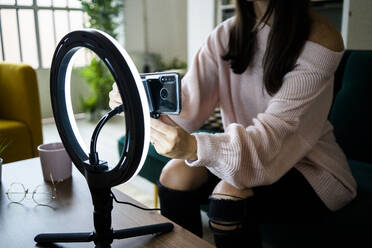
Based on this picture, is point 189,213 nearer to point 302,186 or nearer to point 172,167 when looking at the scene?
point 172,167

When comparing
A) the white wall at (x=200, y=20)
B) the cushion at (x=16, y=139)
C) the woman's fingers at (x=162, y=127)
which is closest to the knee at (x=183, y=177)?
the woman's fingers at (x=162, y=127)

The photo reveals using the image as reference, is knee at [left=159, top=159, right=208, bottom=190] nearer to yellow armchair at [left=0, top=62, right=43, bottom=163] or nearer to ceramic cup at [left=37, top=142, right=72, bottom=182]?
ceramic cup at [left=37, top=142, right=72, bottom=182]

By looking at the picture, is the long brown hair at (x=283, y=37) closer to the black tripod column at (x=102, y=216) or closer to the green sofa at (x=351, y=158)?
the green sofa at (x=351, y=158)

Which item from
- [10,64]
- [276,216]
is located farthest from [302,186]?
[10,64]

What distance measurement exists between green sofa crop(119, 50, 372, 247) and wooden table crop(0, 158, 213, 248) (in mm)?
540

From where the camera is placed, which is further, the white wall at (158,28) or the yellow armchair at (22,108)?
the white wall at (158,28)

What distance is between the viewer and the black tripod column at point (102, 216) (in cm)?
51

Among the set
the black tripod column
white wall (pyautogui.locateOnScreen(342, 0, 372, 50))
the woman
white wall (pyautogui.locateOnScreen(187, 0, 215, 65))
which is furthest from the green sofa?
white wall (pyautogui.locateOnScreen(187, 0, 215, 65))

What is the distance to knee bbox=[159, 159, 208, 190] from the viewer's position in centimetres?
88

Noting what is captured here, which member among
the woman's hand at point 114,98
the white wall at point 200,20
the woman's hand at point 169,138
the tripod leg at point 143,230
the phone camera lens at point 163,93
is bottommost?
the tripod leg at point 143,230

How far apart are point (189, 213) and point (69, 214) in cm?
34

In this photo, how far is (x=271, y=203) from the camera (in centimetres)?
82

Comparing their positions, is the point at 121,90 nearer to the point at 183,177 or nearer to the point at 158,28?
the point at 183,177

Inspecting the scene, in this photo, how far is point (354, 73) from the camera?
1336 mm
